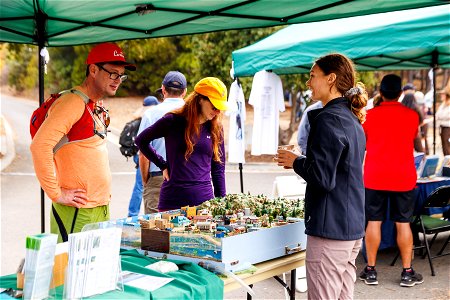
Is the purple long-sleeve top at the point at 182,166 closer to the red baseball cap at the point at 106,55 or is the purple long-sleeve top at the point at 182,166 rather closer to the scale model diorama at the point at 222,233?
the scale model diorama at the point at 222,233

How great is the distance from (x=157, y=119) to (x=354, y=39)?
2286mm

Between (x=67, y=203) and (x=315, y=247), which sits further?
(x=67, y=203)

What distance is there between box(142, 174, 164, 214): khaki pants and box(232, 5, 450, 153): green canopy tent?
2.22m

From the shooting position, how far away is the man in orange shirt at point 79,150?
8.93 feet

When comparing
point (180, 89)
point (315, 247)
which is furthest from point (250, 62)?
point (315, 247)

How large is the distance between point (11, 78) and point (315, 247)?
132 feet

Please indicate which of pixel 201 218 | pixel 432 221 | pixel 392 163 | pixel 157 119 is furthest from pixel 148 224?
pixel 432 221

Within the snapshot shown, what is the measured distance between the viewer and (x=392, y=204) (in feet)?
16.8

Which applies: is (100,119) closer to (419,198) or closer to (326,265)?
(326,265)

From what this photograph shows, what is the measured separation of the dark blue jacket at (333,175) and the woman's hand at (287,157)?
0.07m

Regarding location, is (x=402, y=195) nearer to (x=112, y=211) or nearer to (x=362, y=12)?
(x=362, y=12)

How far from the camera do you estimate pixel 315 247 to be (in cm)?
→ 265

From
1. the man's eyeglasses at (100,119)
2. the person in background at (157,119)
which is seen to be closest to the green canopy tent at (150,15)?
the person in background at (157,119)

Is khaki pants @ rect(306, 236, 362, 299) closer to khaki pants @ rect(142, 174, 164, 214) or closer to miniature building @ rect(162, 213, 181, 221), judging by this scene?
miniature building @ rect(162, 213, 181, 221)
